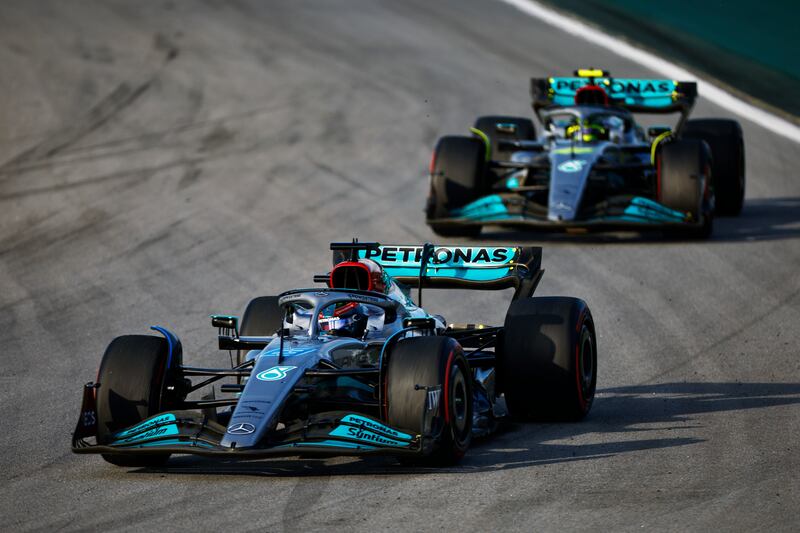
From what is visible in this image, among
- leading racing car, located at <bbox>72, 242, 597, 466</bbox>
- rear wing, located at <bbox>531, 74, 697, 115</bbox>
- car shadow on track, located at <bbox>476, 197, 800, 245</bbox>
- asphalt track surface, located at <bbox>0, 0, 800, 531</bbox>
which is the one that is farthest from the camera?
rear wing, located at <bbox>531, 74, 697, 115</bbox>

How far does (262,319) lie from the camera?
43.3ft

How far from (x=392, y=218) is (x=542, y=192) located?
264cm

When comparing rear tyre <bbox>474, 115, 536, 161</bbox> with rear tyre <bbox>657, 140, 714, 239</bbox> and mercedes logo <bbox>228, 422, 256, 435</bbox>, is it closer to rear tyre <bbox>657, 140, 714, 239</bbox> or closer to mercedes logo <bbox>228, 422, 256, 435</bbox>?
rear tyre <bbox>657, 140, 714, 239</bbox>

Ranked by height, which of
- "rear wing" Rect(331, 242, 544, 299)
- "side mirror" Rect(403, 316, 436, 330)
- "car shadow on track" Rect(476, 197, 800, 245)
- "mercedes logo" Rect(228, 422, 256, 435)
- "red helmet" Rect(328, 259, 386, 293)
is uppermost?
"red helmet" Rect(328, 259, 386, 293)

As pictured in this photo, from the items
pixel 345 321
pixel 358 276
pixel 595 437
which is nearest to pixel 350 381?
pixel 345 321

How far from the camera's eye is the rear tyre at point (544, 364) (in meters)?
11.7

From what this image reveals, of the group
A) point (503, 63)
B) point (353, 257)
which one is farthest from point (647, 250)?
point (503, 63)

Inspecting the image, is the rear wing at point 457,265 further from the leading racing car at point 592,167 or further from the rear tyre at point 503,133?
the rear tyre at point 503,133

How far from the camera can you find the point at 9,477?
10883 millimetres

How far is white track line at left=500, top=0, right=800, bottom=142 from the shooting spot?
2767cm

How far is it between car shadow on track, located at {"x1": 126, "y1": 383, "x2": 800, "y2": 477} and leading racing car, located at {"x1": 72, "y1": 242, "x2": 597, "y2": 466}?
0.19 meters

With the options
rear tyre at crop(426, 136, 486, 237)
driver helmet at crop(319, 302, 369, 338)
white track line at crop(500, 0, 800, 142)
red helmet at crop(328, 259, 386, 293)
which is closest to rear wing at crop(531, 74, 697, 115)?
rear tyre at crop(426, 136, 486, 237)

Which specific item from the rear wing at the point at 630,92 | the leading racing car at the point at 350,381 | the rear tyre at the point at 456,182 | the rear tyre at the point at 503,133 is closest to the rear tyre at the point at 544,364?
the leading racing car at the point at 350,381

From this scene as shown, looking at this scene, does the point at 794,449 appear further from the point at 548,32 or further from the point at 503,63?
the point at 548,32
